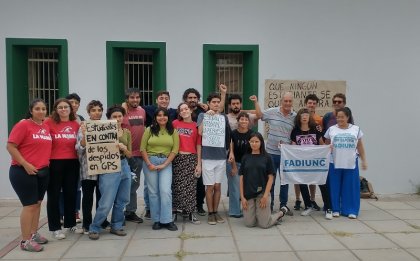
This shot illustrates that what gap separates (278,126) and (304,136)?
0.43 meters

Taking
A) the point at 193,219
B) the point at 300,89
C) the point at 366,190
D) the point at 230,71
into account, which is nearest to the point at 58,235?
the point at 193,219

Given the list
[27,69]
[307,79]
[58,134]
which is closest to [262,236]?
[58,134]

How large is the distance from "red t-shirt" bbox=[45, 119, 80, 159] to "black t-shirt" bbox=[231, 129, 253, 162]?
232 centimetres

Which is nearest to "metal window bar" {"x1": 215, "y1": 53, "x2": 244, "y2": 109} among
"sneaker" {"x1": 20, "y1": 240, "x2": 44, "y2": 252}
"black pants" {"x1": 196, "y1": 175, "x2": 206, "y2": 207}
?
"black pants" {"x1": 196, "y1": 175, "x2": 206, "y2": 207}

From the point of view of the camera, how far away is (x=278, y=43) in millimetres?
8031

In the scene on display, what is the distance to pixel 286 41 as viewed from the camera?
8.02m

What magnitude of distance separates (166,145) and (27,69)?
388 centimetres

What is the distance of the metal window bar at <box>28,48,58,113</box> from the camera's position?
26.8 ft

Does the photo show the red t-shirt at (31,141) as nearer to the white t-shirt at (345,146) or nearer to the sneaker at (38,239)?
the sneaker at (38,239)

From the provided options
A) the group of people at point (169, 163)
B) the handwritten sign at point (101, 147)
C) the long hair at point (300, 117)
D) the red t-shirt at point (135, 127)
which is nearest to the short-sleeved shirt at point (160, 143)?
A: the group of people at point (169, 163)

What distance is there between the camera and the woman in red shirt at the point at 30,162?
501 centimetres

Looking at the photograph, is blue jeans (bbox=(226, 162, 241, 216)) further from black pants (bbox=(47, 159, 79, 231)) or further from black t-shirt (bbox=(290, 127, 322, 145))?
black pants (bbox=(47, 159, 79, 231))

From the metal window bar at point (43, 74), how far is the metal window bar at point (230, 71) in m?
3.11

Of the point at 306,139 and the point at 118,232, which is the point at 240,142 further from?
the point at 118,232
